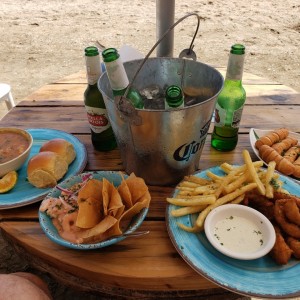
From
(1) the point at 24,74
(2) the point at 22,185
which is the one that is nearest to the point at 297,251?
(2) the point at 22,185

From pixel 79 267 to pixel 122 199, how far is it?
0.23 m

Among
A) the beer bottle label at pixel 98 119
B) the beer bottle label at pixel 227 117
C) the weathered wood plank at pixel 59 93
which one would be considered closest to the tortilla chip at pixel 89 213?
the beer bottle label at pixel 98 119

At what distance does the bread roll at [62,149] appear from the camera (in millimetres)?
1292

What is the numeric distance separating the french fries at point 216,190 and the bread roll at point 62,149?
46cm

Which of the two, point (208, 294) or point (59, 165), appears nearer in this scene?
point (208, 294)

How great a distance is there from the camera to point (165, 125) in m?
1.04

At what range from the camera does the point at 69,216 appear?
3.30ft

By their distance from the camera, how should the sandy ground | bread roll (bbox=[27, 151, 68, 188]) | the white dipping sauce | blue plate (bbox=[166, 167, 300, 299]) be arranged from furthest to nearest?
the sandy ground → bread roll (bbox=[27, 151, 68, 188]) → the white dipping sauce → blue plate (bbox=[166, 167, 300, 299])

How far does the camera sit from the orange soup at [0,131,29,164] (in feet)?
4.27

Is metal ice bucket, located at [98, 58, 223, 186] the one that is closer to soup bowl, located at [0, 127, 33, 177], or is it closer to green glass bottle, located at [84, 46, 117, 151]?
green glass bottle, located at [84, 46, 117, 151]

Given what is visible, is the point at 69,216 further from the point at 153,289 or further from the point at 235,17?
the point at 235,17

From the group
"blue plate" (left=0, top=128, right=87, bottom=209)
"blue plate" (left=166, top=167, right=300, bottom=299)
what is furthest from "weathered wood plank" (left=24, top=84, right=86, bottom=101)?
"blue plate" (left=166, top=167, right=300, bottom=299)

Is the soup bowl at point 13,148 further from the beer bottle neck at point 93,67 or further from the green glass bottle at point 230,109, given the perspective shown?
the green glass bottle at point 230,109

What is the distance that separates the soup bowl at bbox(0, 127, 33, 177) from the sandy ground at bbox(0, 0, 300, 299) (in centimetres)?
305
